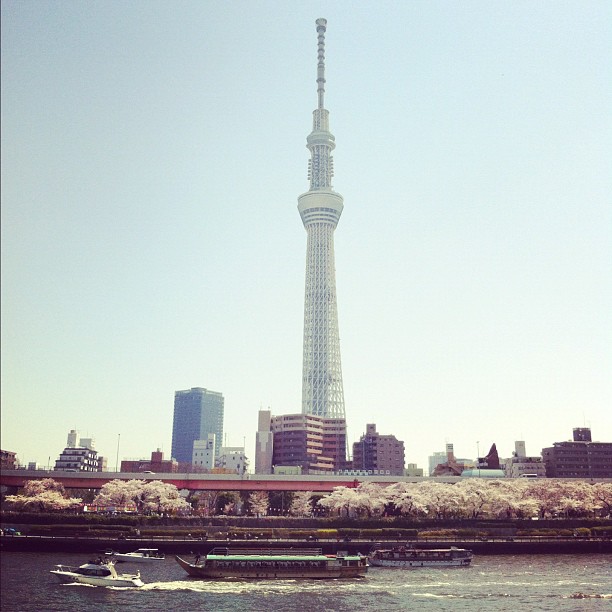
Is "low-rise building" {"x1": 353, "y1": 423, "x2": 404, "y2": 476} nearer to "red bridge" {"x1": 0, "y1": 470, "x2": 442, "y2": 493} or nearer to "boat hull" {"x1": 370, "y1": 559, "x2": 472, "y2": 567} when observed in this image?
"red bridge" {"x1": 0, "y1": 470, "x2": 442, "y2": 493}

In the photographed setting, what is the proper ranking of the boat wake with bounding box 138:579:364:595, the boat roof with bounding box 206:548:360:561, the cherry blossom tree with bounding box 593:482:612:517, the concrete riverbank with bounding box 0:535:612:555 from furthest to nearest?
1. the cherry blossom tree with bounding box 593:482:612:517
2. the concrete riverbank with bounding box 0:535:612:555
3. the boat roof with bounding box 206:548:360:561
4. the boat wake with bounding box 138:579:364:595

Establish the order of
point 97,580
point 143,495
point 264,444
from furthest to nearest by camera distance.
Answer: point 264,444 → point 143,495 → point 97,580

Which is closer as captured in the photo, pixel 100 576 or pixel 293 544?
pixel 100 576

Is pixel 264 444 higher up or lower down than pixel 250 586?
higher up

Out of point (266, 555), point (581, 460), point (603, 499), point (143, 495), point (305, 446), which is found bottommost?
point (266, 555)

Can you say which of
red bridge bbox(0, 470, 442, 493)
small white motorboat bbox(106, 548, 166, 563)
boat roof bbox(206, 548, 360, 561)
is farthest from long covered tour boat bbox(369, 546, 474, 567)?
red bridge bbox(0, 470, 442, 493)

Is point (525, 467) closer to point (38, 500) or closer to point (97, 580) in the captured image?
point (38, 500)

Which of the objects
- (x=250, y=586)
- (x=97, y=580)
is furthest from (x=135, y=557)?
(x=250, y=586)

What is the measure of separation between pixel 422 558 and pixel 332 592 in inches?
808

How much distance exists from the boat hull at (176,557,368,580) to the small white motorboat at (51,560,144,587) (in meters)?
6.15

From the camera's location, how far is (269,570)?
207 feet

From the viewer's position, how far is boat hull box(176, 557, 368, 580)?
2421 inches

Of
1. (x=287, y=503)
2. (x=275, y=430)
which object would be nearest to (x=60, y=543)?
(x=287, y=503)

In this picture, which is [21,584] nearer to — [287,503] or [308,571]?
[308,571]
